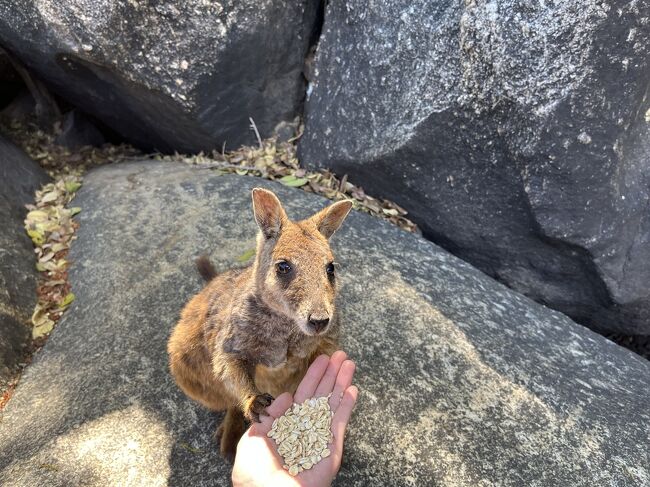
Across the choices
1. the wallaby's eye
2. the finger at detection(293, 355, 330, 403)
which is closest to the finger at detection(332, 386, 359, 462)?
the finger at detection(293, 355, 330, 403)

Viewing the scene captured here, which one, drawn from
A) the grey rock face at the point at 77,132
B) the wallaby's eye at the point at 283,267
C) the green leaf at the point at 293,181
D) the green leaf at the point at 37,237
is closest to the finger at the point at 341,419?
the wallaby's eye at the point at 283,267

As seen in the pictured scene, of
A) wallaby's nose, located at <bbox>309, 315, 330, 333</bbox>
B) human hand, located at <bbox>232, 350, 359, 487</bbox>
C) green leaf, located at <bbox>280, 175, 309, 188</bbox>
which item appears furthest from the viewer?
green leaf, located at <bbox>280, 175, 309, 188</bbox>

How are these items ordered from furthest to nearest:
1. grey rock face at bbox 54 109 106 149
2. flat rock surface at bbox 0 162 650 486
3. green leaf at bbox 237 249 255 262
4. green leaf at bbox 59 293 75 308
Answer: grey rock face at bbox 54 109 106 149 → green leaf at bbox 237 249 255 262 → green leaf at bbox 59 293 75 308 → flat rock surface at bbox 0 162 650 486

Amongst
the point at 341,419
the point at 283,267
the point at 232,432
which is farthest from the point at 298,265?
the point at 232,432

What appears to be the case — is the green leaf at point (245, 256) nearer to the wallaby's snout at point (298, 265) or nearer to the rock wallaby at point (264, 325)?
the rock wallaby at point (264, 325)

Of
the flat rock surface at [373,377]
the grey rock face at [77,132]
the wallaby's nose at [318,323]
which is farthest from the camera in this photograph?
the grey rock face at [77,132]

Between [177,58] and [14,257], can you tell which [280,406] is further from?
[177,58]

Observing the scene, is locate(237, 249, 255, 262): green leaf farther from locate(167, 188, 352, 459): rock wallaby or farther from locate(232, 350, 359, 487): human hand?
locate(232, 350, 359, 487): human hand

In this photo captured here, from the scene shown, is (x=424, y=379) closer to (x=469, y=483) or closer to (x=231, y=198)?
(x=469, y=483)
